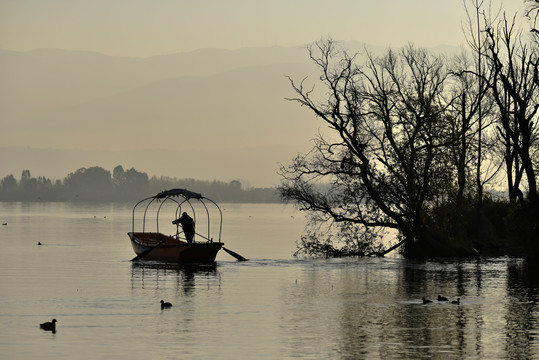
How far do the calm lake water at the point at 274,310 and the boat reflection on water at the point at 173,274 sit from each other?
3.4 inches

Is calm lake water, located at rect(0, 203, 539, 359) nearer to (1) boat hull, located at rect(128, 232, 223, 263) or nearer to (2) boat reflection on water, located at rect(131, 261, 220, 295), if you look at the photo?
(2) boat reflection on water, located at rect(131, 261, 220, 295)

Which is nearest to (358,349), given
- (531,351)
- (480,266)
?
(531,351)

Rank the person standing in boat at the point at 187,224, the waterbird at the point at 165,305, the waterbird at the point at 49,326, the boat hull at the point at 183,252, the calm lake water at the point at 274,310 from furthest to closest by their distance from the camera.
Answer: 1. the person standing in boat at the point at 187,224
2. the boat hull at the point at 183,252
3. the waterbird at the point at 165,305
4. the waterbird at the point at 49,326
5. the calm lake water at the point at 274,310

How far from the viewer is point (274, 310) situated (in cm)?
3409

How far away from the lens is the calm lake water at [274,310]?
2492 centimetres

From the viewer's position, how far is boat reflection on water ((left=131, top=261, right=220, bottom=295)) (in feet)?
144

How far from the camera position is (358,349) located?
24.8 metres

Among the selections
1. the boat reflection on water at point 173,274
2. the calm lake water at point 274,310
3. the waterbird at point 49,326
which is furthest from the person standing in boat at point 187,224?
the waterbird at point 49,326

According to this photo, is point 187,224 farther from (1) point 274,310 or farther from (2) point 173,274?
(1) point 274,310

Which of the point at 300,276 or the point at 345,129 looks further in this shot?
the point at 345,129

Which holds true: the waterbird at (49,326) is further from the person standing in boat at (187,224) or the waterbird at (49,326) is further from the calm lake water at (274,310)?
the person standing in boat at (187,224)

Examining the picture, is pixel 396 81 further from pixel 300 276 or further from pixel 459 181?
pixel 300 276

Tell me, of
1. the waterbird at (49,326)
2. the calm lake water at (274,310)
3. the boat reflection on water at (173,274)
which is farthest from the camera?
the boat reflection on water at (173,274)

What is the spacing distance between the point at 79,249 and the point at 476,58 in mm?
36223
